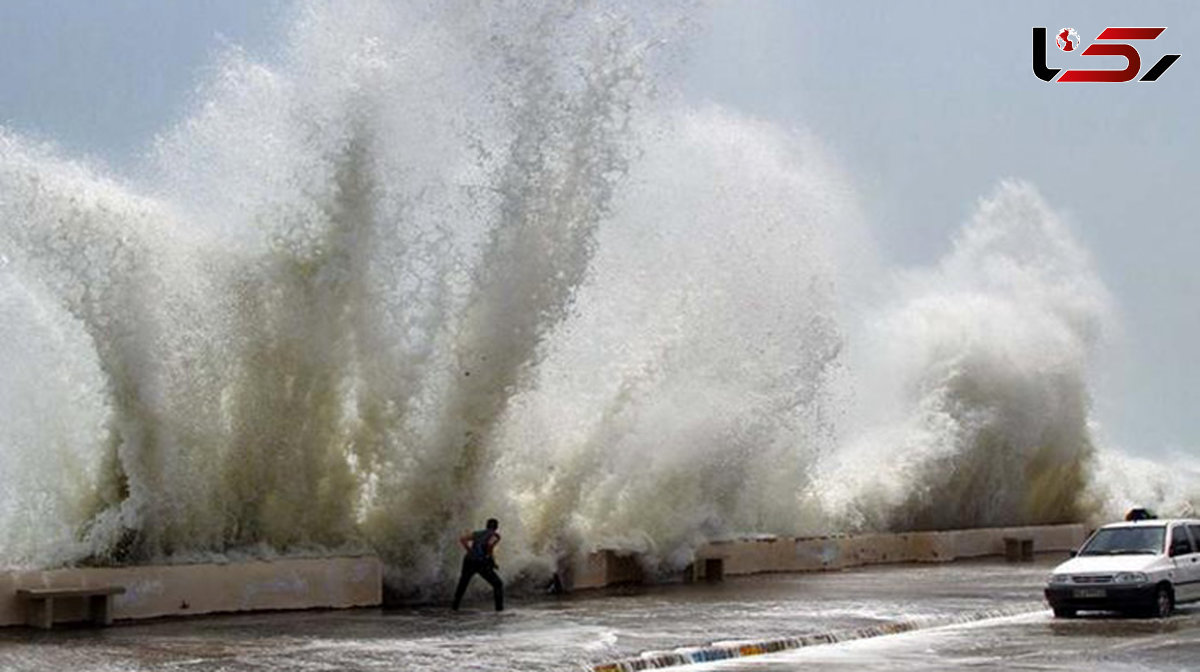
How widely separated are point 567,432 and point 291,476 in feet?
18.8

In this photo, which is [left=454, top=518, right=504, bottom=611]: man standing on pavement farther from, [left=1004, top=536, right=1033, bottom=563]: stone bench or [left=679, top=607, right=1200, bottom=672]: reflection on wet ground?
[left=1004, top=536, right=1033, bottom=563]: stone bench

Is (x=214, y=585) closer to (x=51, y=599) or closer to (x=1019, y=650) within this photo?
(x=51, y=599)

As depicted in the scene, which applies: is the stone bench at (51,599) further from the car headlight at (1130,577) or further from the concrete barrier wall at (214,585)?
the car headlight at (1130,577)

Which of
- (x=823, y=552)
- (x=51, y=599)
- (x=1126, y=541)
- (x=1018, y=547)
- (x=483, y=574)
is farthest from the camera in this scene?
(x=1018, y=547)

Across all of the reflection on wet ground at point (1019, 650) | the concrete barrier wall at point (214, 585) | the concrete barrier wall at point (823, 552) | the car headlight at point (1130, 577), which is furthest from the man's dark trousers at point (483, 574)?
the car headlight at point (1130, 577)

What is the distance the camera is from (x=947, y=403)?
41.9 metres

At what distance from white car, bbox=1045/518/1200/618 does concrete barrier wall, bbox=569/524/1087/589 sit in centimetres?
766

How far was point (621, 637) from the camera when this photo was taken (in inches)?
611

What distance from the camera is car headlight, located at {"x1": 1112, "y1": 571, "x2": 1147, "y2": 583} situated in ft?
58.0

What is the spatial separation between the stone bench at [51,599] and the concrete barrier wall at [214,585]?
0.09 metres

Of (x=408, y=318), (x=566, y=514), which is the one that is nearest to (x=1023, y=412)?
(x=566, y=514)

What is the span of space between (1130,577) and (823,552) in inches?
420

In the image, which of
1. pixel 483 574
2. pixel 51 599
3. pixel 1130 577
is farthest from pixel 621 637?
pixel 1130 577

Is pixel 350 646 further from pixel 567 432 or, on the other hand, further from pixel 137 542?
pixel 567 432
